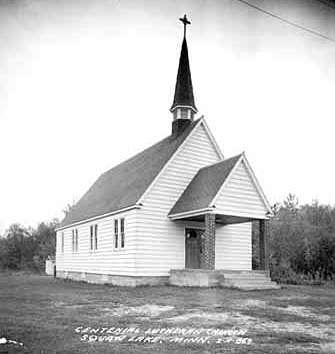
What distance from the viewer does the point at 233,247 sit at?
66.7ft

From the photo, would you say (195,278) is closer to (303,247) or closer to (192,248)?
(192,248)

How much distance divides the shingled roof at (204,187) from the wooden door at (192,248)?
1665 mm

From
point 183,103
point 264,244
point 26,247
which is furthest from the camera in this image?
point 26,247

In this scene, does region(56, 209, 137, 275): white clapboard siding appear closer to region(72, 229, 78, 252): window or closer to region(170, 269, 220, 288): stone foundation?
region(72, 229, 78, 252): window

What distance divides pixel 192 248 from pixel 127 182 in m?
4.90

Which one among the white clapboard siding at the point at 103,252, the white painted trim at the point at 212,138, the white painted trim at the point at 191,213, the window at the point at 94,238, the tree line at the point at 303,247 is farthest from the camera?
the tree line at the point at 303,247

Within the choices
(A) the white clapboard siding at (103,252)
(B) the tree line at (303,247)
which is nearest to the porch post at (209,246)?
(A) the white clapboard siding at (103,252)

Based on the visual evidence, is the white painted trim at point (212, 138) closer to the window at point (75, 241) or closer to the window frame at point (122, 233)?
the window frame at point (122, 233)

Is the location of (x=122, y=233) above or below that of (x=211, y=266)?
above

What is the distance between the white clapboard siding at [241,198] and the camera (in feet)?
56.1

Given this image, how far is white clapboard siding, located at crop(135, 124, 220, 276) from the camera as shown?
1819 centimetres

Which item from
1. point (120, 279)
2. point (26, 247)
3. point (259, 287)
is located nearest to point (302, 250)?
point (259, 287)

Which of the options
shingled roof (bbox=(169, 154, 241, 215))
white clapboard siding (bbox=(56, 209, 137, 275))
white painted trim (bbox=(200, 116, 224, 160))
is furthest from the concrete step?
white painted trim (bbox=(200, 116, 224, 160))

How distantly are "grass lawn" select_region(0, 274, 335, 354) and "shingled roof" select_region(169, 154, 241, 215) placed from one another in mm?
4981
